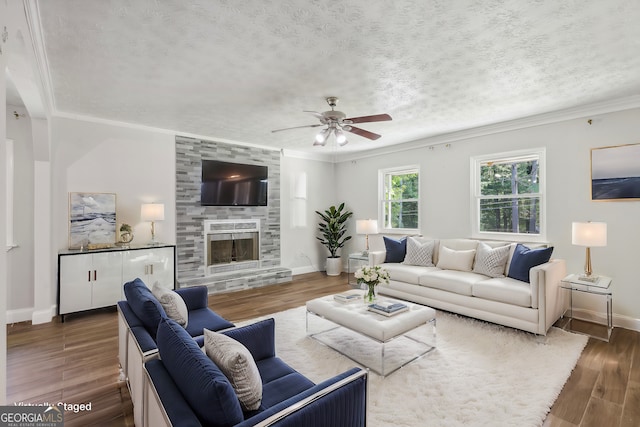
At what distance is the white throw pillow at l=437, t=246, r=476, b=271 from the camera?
434 centimetres

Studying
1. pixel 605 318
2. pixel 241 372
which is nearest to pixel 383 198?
pixel 605 318

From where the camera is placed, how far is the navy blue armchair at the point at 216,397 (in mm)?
1143

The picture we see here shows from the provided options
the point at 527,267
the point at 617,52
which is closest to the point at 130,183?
the point at 527,267

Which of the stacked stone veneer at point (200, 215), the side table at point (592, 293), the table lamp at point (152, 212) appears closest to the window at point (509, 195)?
the side table at point (592, 293)

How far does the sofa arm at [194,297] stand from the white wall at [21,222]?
8.07ft

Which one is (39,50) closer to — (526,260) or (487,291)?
(487,291)

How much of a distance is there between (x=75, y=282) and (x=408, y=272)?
14.5ft

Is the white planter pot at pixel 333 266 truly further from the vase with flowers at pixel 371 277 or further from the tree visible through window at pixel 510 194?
the vase with flowers at pixel 371 277

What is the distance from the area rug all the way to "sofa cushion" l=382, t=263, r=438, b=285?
0.82 m

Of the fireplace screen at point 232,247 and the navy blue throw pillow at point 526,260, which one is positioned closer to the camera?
the navy blue throw pillow at point 526,260

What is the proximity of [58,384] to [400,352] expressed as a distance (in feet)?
9.65

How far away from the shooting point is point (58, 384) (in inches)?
98.3

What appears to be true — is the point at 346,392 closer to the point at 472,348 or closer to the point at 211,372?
the point at 211,372

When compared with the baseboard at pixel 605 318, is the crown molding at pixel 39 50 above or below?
above
